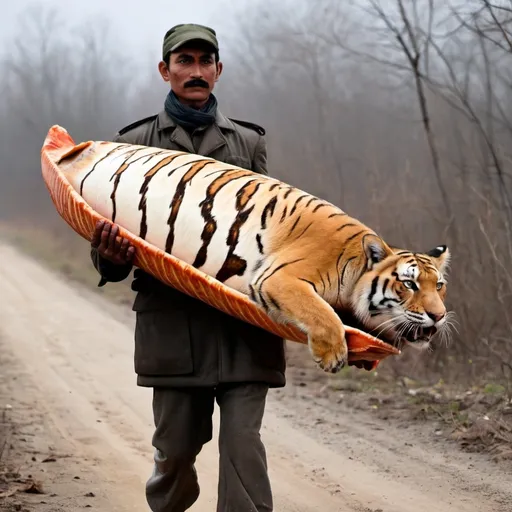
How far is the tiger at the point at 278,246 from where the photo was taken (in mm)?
2697

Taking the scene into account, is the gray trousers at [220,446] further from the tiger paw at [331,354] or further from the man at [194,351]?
the tiger paw at [331,354]

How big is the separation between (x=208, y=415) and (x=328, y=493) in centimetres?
157

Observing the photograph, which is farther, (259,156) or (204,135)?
(259,156)

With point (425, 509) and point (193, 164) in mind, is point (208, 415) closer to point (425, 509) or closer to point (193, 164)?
point (193, 164)

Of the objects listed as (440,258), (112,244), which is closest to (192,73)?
(112,244)

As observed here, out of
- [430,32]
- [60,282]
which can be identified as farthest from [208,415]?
[60,282]

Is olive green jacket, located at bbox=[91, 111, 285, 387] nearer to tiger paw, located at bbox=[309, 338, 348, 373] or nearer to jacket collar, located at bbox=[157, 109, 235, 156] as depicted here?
jacket collar, located at bbox=[157, 109, 235, 156]

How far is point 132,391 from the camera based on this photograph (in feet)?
22.5

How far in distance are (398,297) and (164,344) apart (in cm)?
91

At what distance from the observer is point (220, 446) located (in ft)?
10.3

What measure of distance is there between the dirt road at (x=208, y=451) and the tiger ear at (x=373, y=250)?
6.54 feet

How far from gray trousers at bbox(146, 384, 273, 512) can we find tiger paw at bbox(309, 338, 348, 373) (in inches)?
23.2

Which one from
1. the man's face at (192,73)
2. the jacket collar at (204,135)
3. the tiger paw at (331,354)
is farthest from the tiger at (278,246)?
the man's face at (192,73)

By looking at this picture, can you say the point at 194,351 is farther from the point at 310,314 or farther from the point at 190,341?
the point at 310,314
